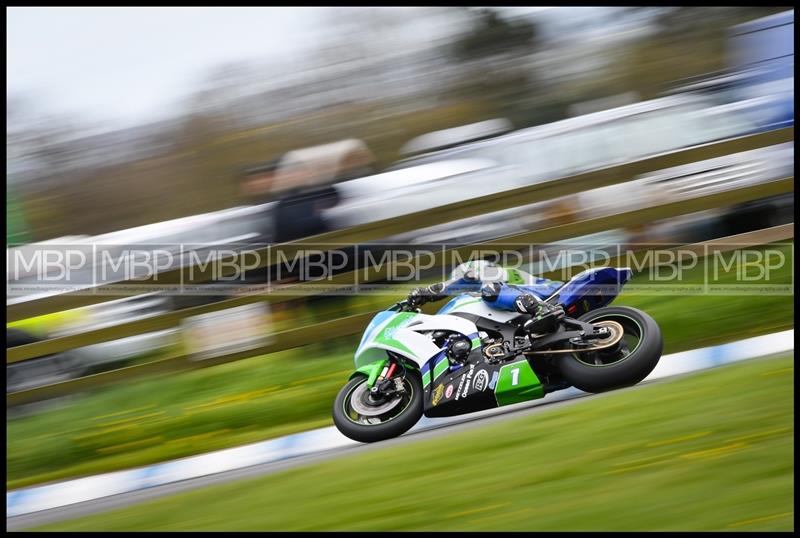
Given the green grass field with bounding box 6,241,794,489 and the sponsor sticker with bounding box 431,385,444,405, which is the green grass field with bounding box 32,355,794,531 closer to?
the sponsor sticker with bounding box 431,385,444,405

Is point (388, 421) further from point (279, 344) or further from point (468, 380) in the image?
point (279, 344)

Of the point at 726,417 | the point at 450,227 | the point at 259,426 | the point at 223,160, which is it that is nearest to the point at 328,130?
the point at 223,160

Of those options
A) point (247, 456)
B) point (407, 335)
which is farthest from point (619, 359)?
point (247, 456)

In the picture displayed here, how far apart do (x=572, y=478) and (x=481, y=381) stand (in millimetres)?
1203

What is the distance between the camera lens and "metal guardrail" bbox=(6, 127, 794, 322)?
7461 mm

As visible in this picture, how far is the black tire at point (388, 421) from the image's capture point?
17.7ft

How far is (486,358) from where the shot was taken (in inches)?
213

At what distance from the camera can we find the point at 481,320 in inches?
219

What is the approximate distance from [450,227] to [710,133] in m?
2.51

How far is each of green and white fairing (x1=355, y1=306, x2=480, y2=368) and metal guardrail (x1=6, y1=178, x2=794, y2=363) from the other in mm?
1755

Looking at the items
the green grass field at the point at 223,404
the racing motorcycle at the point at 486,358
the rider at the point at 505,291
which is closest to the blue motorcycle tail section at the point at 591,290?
the racing motorcycle at the point at 486,358

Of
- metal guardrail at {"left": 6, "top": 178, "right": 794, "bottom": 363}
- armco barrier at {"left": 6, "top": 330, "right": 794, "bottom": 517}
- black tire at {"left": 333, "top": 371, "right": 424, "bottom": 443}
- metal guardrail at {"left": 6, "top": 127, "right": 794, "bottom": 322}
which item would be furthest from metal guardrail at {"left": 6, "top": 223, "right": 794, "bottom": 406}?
black tire at {"left": 333, "top": 371, "right": 424, "bottom": 443}

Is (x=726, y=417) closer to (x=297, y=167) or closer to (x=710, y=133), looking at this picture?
(x=710, y=133)

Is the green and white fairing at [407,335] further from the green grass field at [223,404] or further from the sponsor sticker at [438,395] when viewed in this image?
the green grass field at [223,404]
